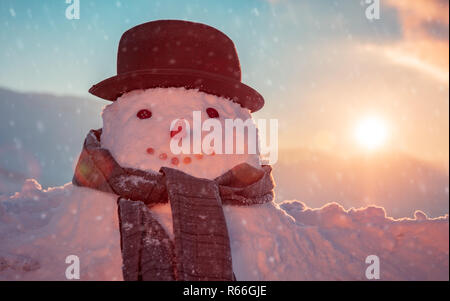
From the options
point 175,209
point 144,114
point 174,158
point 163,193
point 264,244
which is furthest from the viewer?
point 144,114

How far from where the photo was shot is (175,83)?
181 inches

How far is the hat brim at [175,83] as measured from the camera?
Answer: 443cm

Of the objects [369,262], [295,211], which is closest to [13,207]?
[295,211]

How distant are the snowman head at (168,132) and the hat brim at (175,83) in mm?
76

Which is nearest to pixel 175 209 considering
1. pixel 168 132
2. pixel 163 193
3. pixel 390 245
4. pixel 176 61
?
pixel 163 193

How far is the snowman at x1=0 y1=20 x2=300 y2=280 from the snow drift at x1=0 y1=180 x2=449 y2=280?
0.01 metres

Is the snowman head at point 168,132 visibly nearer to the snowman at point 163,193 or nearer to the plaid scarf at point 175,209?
the snowman at point 163,193

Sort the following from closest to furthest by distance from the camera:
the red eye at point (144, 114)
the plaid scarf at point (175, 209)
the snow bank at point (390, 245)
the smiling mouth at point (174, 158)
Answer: the plaid scarf at point (175, 209)
the snow bank at point (390, 245)
the smiling mouth at point (174, 158)
the red eye at point (144, 114)

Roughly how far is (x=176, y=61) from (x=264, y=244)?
236 cm

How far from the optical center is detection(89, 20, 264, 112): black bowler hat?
4520 mm

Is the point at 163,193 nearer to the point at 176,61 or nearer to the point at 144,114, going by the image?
the point at 144,114

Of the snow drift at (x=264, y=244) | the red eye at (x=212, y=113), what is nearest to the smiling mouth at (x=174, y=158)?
the red eye at (x=212, y=113)
